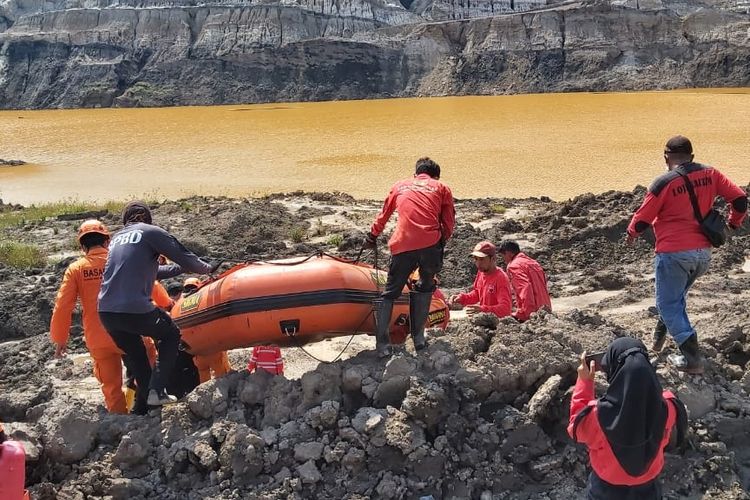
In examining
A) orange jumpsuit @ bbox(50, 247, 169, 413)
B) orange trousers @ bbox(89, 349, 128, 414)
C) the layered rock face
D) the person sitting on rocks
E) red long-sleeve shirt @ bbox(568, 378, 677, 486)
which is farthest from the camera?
the layered rock face

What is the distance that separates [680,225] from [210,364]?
136 inches

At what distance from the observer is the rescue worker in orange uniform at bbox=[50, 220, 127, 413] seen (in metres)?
4.23

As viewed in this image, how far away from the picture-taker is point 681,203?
4027 millimetres

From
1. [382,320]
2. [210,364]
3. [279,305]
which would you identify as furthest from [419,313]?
[210,364]

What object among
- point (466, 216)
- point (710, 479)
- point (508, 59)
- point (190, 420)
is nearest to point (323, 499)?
point (190, 420)

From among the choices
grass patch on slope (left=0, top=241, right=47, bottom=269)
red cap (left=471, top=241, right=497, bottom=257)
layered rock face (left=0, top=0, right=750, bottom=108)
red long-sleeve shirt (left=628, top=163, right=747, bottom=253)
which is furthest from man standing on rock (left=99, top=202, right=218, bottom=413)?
layered rock face (left=0, top=0, right=750, bottom=108)

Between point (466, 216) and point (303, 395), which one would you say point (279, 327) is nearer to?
point (303, 395)

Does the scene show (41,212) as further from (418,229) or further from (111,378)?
(418,229)

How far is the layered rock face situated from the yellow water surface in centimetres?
1804

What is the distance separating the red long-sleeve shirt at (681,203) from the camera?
4.01 metres

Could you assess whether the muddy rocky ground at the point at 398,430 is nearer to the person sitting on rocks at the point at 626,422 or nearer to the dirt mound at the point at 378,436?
the dirt mound at the point at 378,436

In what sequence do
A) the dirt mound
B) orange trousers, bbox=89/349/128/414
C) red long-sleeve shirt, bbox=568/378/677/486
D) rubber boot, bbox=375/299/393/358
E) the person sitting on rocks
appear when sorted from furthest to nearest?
rubber boot, bbox=375/299/393/358, orange trousers, bbox=89/349/128/414, the dirt mound, red long-sleeve shirt, bbox=568/378/677/486, the person sitting on rocks

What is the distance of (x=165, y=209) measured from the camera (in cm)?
1291

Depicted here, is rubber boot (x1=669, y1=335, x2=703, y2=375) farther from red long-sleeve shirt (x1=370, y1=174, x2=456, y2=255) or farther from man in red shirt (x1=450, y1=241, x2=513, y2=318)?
red long-sleeve shirt (x1=370, y1=174, x2=456, y2=255)
